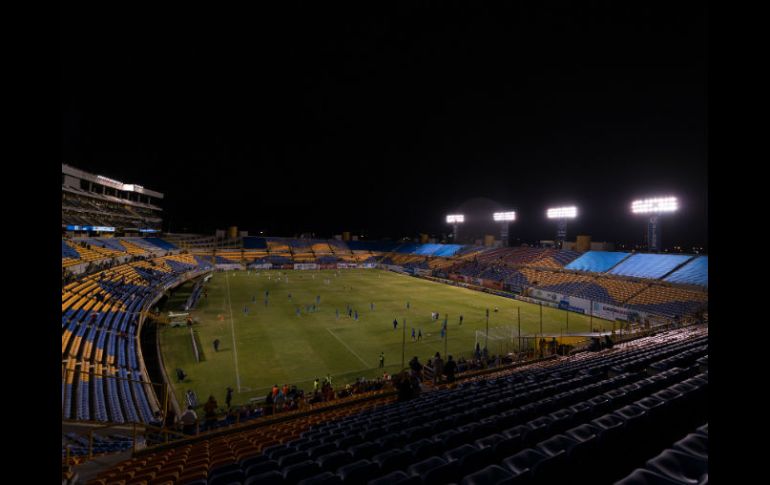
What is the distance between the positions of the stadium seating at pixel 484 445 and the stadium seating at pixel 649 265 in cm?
4118

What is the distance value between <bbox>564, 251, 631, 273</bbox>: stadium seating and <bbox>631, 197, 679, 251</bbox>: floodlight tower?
12.4ft

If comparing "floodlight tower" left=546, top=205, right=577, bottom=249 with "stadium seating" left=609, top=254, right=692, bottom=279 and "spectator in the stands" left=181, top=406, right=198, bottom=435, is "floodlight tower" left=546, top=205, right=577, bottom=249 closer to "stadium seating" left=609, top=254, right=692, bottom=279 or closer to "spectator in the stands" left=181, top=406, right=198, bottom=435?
"stadium seating" left=609, top=254, right=692, bottom=279

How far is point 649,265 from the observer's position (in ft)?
→ 155

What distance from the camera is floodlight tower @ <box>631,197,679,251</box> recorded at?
151 ft

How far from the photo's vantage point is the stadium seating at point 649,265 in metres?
44.7

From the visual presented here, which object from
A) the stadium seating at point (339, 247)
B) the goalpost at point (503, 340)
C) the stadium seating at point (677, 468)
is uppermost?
the stadium seating at point (339, 247)

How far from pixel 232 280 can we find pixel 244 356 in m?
38.5

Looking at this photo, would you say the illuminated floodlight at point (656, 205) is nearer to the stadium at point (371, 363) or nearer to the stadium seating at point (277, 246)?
the stadium at point (371, 363)

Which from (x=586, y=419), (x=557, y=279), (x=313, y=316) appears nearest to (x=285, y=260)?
(x=313, y=316)

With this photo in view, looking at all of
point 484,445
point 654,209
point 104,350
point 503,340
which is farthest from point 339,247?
point 484,445

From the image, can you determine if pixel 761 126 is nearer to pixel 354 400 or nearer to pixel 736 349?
pixel 736 349

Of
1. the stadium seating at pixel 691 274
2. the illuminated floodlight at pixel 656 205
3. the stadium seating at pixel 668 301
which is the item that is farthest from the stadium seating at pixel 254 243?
the stadium seating at pixel 691 274

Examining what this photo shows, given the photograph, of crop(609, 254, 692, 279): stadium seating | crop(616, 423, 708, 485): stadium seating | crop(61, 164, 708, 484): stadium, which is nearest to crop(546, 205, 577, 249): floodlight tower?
crop(61, 164, 708, 484): stadium

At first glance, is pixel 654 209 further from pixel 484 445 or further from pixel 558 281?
pixel 484 445
